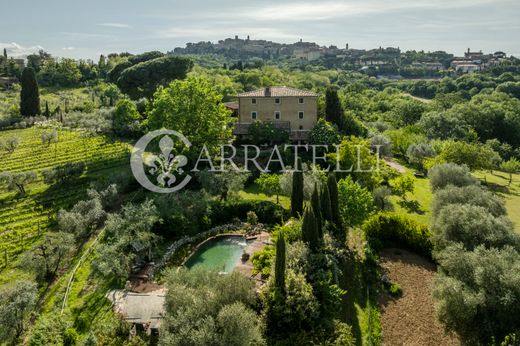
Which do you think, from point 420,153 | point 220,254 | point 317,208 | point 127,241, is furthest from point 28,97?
point 420,153

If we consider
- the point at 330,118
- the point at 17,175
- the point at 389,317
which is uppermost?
the point at 330,118

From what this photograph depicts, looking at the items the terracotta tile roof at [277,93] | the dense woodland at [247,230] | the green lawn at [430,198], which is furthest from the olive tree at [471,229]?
the terracotta tile roof at [277,93]

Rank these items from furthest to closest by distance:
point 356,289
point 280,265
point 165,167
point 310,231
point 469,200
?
point 165,167
point 469,200
point 310,231
point 356,289
point 280,265

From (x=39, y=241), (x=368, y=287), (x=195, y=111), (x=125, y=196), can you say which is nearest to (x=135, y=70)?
(x=195, y=111)

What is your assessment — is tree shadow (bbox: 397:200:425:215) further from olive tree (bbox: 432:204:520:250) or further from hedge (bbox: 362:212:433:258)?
olive tree (bbox: 432:204:520:250)

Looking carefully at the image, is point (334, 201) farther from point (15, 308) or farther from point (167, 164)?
point (15, 308)

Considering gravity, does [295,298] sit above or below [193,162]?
below

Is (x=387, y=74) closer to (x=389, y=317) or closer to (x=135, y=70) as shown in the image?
(x=135, y=70)
